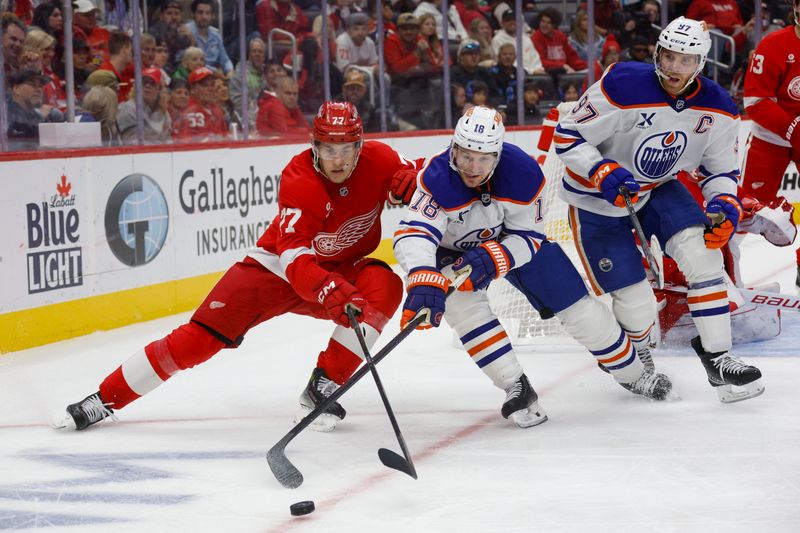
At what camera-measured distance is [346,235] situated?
3387mm

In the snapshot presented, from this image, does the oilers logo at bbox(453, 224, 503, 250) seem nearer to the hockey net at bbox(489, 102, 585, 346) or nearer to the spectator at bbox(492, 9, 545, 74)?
the hockey net at bbox(489, 102, 585, 346)

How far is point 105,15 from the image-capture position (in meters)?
Result: 5.17

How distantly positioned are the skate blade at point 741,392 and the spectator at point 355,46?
385 centimetres

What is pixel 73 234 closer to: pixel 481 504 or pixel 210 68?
pixel 210 68

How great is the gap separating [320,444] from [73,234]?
2.10 m

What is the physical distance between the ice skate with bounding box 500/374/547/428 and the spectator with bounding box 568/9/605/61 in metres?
5.05

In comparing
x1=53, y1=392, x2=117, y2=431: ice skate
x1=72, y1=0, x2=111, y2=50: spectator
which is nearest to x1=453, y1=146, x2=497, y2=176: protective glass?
x1=53, y1=392, x2=117, y2=431: ice skate

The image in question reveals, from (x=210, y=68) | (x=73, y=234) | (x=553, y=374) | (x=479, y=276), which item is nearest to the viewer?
(x=479, y=276)

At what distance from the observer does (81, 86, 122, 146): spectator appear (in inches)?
199

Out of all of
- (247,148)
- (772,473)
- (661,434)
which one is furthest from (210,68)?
(772,473)

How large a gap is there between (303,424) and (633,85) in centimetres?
146

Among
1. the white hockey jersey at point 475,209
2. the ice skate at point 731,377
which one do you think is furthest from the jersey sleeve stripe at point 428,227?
the ice skate at point 731,377

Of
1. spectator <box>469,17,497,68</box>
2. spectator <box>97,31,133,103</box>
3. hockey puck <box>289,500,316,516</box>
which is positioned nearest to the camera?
hockey puck <box>289,500,316,516</box>

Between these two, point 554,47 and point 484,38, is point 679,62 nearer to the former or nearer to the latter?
point 484,38
